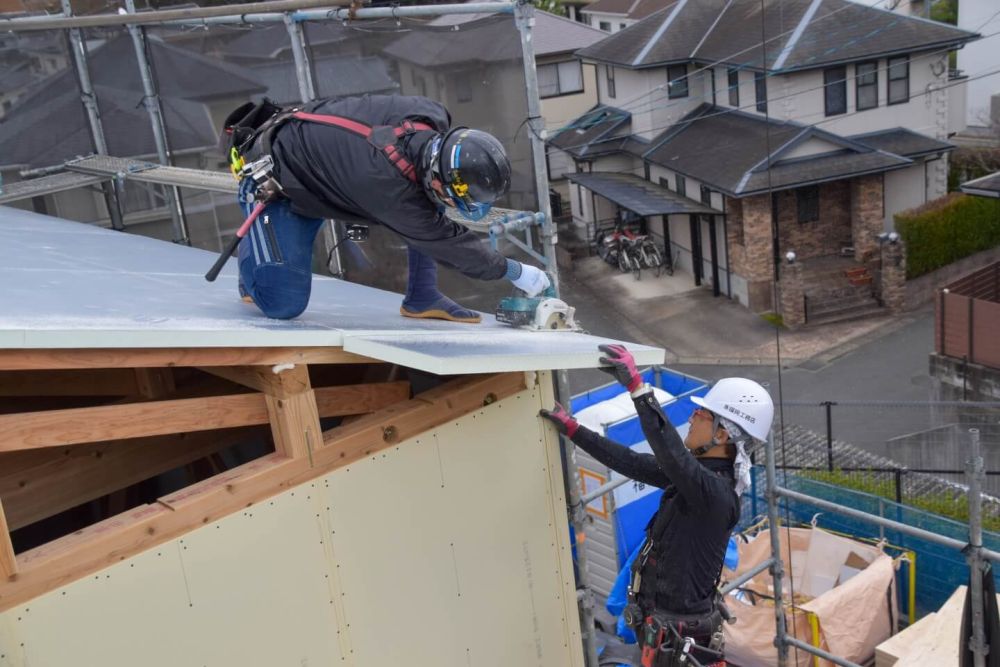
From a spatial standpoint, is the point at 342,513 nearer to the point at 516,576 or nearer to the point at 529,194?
the point at 516,576

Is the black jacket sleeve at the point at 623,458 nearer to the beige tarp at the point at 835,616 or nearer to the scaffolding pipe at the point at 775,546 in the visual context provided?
the scaffolding pipe at the point at 775,546

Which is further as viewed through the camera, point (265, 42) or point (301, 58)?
point (265, 42)

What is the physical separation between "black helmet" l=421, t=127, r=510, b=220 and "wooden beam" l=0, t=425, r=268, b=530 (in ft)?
5.67

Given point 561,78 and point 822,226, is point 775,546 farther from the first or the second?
point 561,78

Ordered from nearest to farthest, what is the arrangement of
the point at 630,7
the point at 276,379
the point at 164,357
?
1. the point at 164,357
2. the point at 276,379
3. the point at 630,7

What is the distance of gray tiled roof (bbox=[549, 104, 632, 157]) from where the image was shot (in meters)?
27.1

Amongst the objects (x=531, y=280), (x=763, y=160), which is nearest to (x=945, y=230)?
(x=763, y=160)

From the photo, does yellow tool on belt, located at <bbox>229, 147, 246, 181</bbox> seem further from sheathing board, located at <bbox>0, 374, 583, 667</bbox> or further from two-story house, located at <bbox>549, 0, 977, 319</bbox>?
two-story house, located at <bbox>549, 0, 977, 319</bbox>

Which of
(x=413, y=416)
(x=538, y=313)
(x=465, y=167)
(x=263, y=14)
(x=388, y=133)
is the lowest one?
(x=413, y=416)

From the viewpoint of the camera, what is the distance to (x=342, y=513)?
13.0ft

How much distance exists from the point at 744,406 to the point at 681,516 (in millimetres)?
591

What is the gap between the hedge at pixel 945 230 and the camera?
69.8 feet

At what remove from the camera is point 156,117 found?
8.63m

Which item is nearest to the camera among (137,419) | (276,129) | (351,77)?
(137,419)
